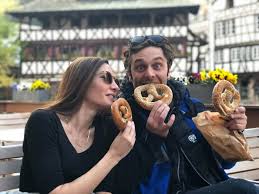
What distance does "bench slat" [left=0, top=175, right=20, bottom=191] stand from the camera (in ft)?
8.85

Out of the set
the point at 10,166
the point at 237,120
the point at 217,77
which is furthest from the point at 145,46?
the point at 217,77

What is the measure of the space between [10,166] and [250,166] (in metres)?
1.93

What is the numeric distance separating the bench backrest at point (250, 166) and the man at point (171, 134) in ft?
3.26

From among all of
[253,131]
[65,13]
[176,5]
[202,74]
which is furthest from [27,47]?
[253,131]

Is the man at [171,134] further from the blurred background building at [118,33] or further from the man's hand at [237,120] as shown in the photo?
the blurred background building at [118,33]

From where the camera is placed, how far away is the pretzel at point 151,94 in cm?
260

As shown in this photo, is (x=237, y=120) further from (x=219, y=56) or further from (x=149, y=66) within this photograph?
(x=219, y=56)

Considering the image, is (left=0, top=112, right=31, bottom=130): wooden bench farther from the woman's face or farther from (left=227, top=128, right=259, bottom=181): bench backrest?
the woman's face

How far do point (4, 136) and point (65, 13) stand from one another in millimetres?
30463

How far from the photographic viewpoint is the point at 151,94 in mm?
2641

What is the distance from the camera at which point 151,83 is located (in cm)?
278

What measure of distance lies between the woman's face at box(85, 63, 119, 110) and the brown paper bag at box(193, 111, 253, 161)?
1.66ft

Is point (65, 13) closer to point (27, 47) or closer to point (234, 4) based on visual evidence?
point (27, 47)

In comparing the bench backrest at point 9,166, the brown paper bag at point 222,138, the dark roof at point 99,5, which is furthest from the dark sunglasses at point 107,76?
the dark roof at point 99,5
